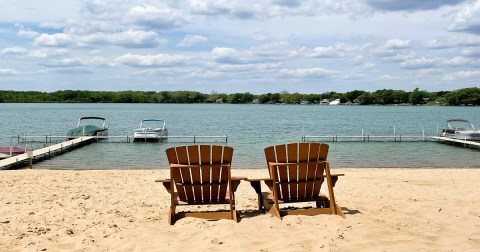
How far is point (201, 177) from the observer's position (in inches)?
248

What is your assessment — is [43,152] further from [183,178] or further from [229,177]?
[229,177]

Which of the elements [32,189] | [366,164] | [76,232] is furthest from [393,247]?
[366,164]

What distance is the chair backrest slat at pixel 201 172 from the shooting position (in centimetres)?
612

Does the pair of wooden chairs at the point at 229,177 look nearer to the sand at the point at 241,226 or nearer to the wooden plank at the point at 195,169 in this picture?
the wooden plank at the point at 195,169

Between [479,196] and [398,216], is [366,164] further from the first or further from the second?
[398,216]

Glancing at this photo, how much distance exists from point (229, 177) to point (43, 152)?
21799 mm

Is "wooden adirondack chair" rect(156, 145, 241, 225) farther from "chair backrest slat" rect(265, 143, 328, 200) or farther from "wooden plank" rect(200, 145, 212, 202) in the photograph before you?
"chair backrest slat" rect(265, 143, 328, 200)

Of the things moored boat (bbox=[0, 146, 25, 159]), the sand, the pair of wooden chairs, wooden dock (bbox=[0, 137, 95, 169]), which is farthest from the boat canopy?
the pair of wooden chairs

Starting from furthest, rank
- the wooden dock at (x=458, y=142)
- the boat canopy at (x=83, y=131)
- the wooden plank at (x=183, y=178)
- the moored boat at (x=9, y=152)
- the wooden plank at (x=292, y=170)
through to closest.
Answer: the boat canopy at (x=83, y=131) → the wooden dock at (x=458, y=142) → the moored boat at (x=9, y=152) → the wooden plank at (x=292, y=170) → the wooden plank at (x=183, y=178)

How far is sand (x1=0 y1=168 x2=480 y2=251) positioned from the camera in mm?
5277

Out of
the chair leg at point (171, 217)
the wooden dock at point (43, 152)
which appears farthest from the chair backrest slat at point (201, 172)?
the wooden dock at point (43, 152)

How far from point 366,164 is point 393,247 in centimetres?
1867

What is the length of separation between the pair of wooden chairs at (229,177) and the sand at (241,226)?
21cm

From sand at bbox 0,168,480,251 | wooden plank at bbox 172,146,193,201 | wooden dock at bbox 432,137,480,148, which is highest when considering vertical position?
wooden plank at bbox 172,146,193,201
